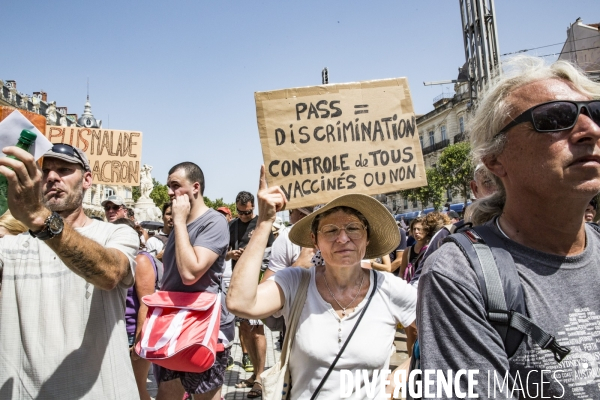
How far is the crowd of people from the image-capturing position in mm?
1207

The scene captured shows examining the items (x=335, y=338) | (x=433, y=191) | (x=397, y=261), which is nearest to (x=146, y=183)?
(x=397, y=261)

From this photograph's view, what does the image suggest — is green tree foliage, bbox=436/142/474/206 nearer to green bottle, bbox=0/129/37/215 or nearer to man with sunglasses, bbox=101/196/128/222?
man with sunglasses, bbox=101/196/128/222

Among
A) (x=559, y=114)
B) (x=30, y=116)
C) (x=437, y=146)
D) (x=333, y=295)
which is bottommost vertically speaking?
(x=333, y=295)

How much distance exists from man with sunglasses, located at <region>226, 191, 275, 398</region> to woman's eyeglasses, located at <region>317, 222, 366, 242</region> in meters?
1.85

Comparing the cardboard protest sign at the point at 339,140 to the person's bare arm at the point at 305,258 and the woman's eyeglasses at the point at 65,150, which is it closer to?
the woman's eyeglasses at the point at 65,150

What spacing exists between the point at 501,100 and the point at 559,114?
8.1 inches

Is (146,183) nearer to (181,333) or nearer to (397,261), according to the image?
(397,261)

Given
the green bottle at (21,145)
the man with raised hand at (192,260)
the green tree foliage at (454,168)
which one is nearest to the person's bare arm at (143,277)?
the man with raised hand at (192,260)

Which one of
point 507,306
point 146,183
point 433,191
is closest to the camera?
point 507,306

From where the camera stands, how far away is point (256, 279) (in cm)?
207

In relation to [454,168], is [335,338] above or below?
below

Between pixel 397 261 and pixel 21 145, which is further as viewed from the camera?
pixel 397 261

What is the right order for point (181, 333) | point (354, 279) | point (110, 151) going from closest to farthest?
point (354, 279)
point (181, 333)
point (110, 151)

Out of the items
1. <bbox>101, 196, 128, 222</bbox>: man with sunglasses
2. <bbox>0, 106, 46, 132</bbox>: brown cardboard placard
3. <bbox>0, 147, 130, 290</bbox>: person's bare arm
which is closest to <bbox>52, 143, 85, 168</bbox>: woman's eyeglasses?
<bbox>0, 106, 46, 132</bbox>: brown cardboard placard
